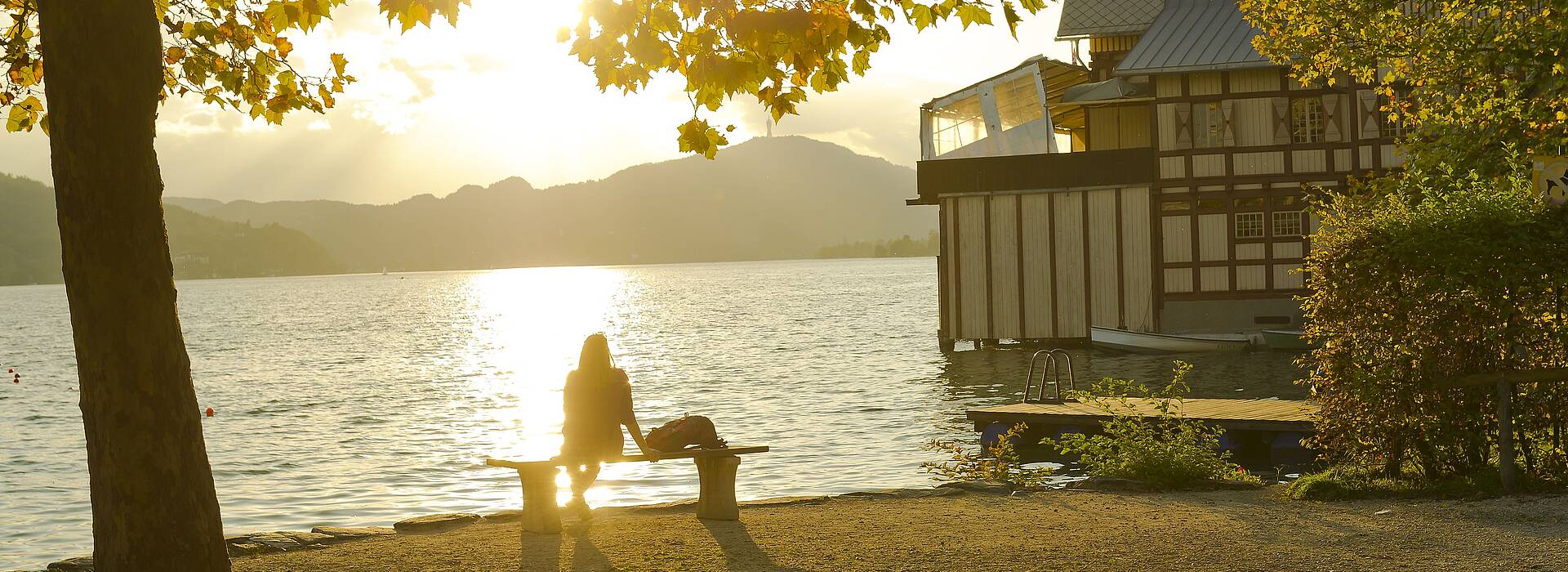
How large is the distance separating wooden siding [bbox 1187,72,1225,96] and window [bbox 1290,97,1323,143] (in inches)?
82.9

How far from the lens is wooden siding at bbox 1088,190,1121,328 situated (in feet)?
127

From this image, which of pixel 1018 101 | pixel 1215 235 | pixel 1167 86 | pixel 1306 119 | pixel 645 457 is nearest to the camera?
pixel 645 457

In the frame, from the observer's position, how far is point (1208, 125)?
37.8 m

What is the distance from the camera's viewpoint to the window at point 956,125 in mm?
40188

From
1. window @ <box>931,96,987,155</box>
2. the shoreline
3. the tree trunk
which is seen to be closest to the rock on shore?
the shoreline

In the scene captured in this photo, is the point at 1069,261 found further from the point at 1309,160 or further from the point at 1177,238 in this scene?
the point at 1309,160

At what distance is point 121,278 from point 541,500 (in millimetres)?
4386

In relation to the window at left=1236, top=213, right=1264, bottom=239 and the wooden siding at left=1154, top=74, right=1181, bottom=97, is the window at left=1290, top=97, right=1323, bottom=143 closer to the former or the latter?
the window at left=1236, top=213, right=1264, bottom=239

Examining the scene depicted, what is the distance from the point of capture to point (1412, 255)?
9.80 meters

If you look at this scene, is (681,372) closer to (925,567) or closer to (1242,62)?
(1242,62)

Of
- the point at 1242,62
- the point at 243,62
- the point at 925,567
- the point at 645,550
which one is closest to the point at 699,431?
the point at 645,550

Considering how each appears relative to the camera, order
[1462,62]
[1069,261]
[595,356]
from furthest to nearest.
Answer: [1069,261]
[1462,62]
[595,356]

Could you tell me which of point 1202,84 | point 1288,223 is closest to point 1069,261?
point 1288,223

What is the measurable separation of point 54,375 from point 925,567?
177ft
